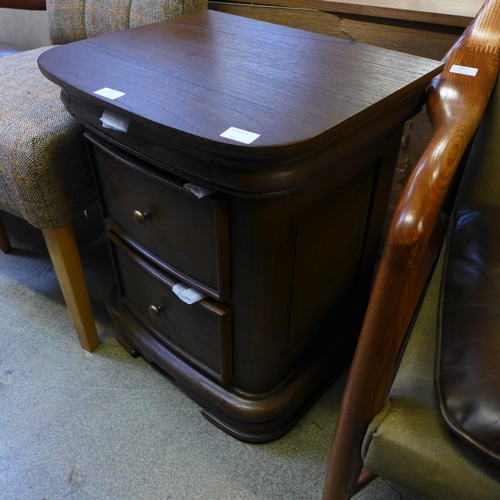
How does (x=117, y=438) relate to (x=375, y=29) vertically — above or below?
below

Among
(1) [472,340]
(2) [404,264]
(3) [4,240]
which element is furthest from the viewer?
(3) [4,240]

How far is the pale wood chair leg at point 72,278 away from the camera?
36.8 inches

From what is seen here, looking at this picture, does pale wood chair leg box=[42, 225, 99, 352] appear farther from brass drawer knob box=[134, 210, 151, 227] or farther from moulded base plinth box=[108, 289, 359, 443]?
brass drawer knob box=[134, 210, 151, 227]

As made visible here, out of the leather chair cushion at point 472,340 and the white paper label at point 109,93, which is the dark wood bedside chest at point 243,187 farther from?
the leather chair cushion at point 472,340

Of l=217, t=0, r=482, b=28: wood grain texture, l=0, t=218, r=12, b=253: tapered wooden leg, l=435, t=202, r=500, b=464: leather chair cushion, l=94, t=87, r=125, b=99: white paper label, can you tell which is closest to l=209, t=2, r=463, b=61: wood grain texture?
l=217, t=0, r=482, b=28: wood grain texture

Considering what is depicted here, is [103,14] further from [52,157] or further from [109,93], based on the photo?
[109,93]

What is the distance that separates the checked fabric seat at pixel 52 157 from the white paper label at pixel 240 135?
1.44 feet

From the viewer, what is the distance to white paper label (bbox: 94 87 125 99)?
2.08 feet

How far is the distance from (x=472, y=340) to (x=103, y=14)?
1109 mm

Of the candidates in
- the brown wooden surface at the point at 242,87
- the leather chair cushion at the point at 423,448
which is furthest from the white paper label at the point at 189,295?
the leather chair cushion at the point at 423,448

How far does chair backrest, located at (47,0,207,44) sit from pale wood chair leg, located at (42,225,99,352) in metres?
0.52

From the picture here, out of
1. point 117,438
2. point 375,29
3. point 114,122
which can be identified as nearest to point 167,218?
point 114,122

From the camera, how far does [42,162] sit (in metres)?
0.83

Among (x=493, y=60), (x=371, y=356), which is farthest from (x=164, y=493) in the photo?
(x=493, y=60)
